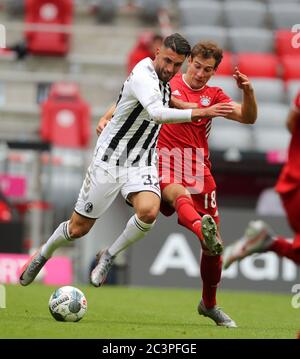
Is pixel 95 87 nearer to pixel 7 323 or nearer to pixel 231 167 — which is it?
pixel 231 167

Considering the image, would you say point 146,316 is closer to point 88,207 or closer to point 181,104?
point 88,207

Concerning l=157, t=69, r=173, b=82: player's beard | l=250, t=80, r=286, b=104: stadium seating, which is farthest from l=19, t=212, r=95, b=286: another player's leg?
l=250, t=80, r=286, b=104: stadium seating

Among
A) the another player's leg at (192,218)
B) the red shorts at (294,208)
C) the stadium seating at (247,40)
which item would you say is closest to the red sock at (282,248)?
the another player's leg at (192,218)

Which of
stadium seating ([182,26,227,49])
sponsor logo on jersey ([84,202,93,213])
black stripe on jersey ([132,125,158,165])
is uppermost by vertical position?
black stripe on jersey ([132,125,158,165])

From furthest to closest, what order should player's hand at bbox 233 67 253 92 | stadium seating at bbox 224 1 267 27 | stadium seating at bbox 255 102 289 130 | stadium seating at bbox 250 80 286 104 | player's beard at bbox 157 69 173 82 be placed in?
stadium seating at bbox 224 1 267 27
stadium seating at bbox 250 80 286 104
stadium seating at bbox 255 102 289 130
player's beard at bbox 157 69 173 82
player's hand at bbox 233 67 253 92

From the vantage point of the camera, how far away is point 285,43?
68.3ft

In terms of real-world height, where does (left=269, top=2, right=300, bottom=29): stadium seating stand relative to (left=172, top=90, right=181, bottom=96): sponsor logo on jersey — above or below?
below

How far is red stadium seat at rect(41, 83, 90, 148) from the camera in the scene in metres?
18.1

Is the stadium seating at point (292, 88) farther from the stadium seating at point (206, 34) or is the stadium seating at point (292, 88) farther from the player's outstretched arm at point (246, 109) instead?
the player's outstretched arm at point (246, 109)

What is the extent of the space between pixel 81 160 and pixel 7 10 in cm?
516

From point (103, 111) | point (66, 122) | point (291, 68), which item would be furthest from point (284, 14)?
point (66, 122)

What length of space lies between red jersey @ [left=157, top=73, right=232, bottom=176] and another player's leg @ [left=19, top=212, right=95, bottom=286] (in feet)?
2.99

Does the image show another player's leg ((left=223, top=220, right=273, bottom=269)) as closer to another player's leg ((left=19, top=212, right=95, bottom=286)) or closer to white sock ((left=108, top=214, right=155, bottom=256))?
white sock ((left=108, top=214, right=155, bottom=256))
